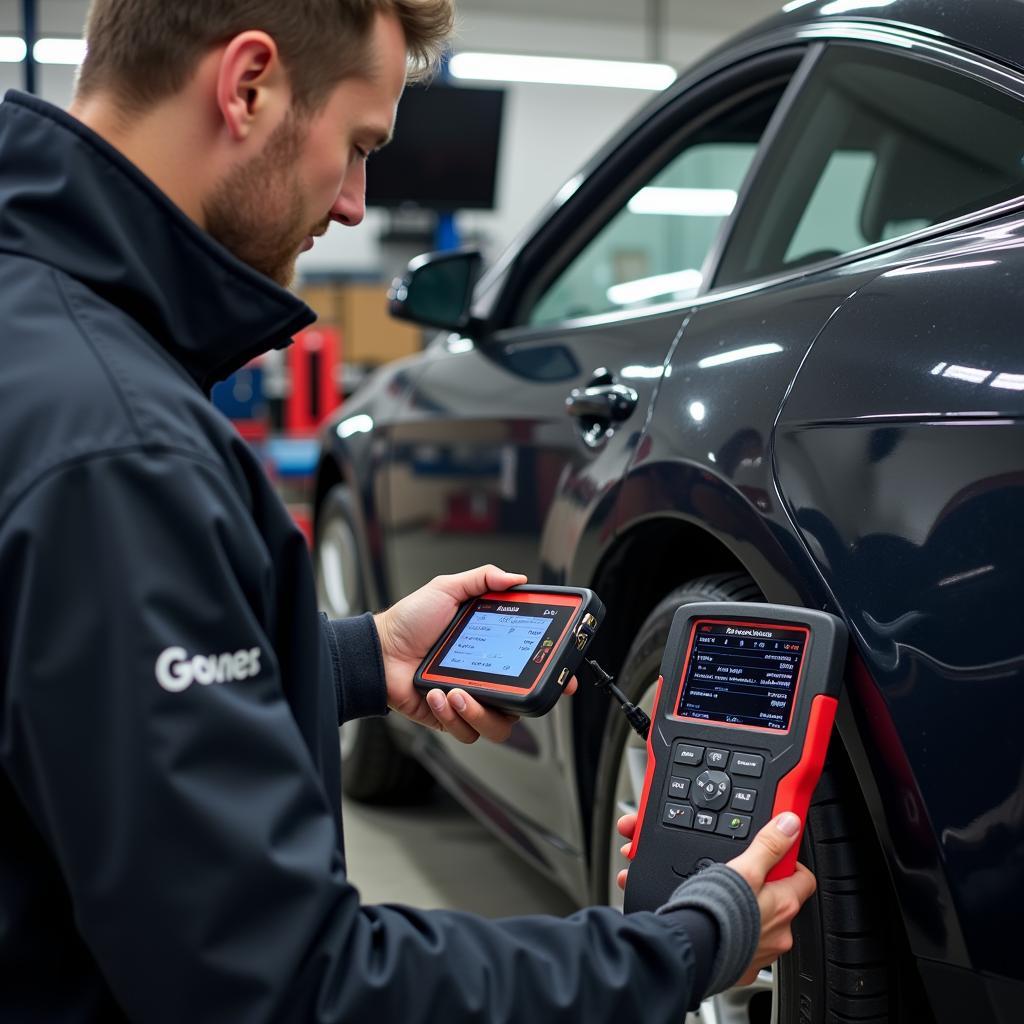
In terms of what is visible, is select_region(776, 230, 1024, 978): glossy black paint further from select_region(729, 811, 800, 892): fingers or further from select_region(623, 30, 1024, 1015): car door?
select_region(729, 811, 800, 892): fingers

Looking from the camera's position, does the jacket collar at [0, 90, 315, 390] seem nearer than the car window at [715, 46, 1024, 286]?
Yes

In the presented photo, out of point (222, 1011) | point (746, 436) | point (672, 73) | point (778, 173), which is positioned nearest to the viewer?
point (222, 1011)

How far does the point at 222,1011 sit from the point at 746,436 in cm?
80

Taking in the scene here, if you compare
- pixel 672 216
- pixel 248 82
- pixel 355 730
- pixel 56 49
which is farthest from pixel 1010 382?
pixel 56 49

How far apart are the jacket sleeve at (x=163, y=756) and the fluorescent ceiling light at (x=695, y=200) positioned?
1245 millimetres

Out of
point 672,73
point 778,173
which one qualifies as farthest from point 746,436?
point 672,73

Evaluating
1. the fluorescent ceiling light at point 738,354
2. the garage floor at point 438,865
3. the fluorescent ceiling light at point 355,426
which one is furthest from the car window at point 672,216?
the garage floor at point 438,865

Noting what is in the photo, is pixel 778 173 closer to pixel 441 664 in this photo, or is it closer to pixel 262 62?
pixel 441 664

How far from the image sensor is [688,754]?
4.10ft

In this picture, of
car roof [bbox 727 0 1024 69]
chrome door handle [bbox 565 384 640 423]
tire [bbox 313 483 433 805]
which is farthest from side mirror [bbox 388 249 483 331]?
car roof [bbox 727 0 1024 69]

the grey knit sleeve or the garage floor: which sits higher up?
the grey knit sleeve

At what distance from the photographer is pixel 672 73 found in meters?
13.1

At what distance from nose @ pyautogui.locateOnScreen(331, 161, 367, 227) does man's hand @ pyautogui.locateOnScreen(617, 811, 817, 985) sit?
2.01ft

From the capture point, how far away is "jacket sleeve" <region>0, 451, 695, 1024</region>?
2.47 ft
